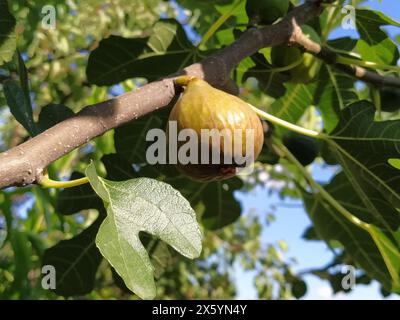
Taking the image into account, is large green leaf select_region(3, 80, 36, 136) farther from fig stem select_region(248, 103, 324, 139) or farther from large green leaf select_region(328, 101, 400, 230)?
large green leaf select_region(328, 101, 400, 230)

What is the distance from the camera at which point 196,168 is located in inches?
50.2

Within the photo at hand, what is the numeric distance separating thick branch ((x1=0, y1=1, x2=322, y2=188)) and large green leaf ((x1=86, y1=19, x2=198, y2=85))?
0.49m

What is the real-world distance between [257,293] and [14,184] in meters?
3.67

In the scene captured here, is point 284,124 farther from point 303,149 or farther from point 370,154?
point 303,149

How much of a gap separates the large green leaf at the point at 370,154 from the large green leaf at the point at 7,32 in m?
0.94

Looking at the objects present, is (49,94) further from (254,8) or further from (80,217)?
(254,8)

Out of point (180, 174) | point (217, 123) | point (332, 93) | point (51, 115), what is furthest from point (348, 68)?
point (51, 115)

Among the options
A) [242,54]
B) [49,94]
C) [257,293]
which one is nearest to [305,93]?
[242,54]

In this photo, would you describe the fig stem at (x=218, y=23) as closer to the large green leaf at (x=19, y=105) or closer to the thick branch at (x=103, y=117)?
the thick branch at (x=103, y=117)

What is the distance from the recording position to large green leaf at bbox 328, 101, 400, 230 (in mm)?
1600

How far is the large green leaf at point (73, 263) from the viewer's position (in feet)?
6.22

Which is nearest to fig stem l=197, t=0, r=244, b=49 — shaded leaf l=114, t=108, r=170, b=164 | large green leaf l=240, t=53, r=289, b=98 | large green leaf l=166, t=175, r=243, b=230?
large green leaf l=240, t=53, r=289, b=98

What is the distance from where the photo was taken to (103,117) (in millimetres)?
1111

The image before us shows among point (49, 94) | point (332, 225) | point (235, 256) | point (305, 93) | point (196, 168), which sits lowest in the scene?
point (235, 256)
